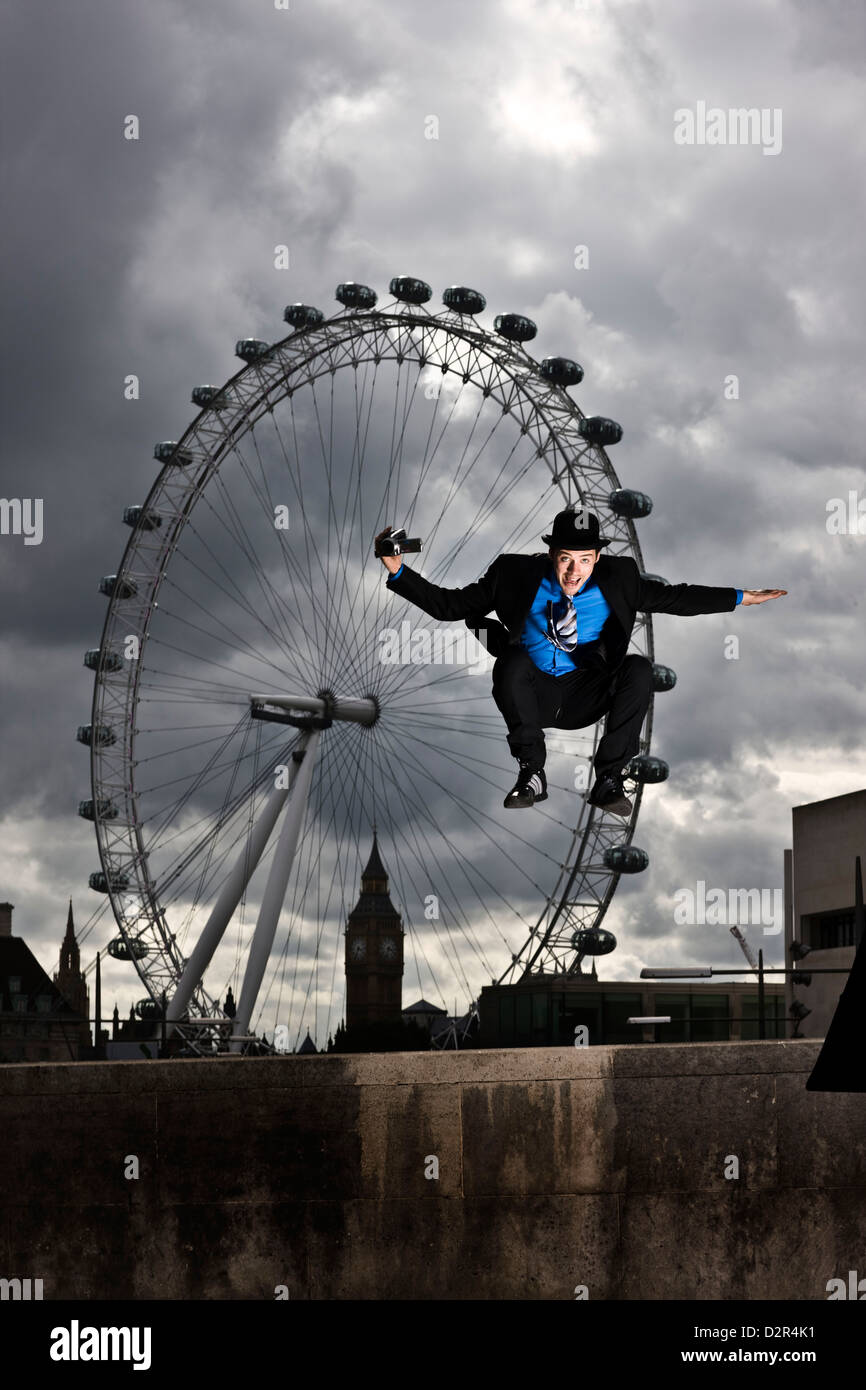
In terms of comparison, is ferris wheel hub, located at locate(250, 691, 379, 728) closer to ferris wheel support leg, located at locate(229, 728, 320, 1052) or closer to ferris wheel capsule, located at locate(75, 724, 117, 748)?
ferris wheel support leg, located at locate(229, 728, 320, 1052)

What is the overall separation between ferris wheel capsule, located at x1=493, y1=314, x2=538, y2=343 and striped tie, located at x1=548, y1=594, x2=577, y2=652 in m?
29.8

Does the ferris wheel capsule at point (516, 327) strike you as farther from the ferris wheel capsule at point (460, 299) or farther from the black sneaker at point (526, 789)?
the black sneaker at point (526, 789)

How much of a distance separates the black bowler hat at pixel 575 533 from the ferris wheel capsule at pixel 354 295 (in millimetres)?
37733

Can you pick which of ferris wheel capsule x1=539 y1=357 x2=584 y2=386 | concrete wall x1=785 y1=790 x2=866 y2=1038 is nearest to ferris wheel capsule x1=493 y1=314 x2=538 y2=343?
ferris wheel capsule x1=539 y1=357 x2=584 y2=386

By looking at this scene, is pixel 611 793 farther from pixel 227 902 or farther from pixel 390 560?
pixel 227 902

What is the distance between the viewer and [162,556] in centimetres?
5291

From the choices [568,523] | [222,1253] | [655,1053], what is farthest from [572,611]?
[222,1253]

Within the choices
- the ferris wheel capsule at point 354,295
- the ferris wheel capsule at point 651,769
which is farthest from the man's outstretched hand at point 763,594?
the ferris wheel capsule at point 354,295

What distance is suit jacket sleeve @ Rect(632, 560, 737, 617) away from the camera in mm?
7422

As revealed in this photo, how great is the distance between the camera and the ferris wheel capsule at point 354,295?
143 feet
